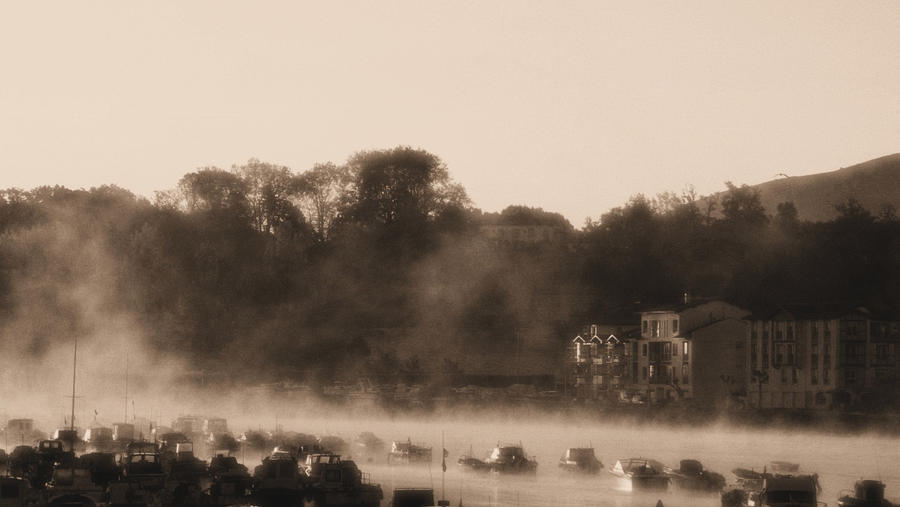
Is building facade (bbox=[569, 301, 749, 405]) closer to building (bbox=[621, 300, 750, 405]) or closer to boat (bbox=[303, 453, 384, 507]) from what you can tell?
building (bbox=[621, 300, 750, 405])

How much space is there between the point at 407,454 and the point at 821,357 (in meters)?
48.5

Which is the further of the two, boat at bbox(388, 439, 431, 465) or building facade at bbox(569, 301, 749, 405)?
building facade at bbox(569, 301, 749, 405)

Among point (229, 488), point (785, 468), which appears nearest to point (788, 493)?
point (229, 488)

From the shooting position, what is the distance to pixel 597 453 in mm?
124625

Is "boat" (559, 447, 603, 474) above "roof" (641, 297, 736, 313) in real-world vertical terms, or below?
below

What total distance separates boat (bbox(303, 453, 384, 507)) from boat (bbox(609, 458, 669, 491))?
15128 millimetres

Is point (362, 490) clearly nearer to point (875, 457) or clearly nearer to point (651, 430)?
point (875, 457)

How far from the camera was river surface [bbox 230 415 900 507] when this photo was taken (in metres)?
89.2

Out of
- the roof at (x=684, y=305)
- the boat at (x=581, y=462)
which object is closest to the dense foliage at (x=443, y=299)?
the roof at (x=684, y=305)

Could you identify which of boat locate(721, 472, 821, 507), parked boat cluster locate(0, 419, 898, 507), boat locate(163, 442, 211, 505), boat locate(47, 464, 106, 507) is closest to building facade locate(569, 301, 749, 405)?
parked boat cluster locate(0, 419, 898, 507)

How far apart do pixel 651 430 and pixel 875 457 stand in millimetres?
22442

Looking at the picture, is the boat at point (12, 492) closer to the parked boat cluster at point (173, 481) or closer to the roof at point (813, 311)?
the parked boat cluster at point (173, 481)

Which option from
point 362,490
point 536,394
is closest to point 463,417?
point 536,394

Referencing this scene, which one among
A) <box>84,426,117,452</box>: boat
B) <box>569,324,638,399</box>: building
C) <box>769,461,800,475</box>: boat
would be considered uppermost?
<box>569,324,638,399</box>: building
